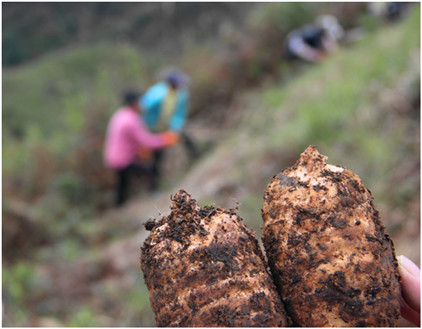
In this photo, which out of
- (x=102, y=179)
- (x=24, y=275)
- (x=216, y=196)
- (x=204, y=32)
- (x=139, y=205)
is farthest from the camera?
(x=204, y=32)

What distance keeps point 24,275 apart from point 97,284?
930mm

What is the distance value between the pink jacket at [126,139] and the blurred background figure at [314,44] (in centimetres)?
544

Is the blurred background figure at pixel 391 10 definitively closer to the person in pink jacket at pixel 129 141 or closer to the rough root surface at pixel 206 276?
the person in pink jacket at pixel 129 141

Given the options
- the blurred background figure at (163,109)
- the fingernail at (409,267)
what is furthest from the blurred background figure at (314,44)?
the fingernail at (409,267)

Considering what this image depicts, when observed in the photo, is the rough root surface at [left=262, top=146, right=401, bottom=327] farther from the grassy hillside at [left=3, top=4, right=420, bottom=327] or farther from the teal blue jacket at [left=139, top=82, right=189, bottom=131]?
the teal blue jacket at [left=139, top=82, right=189, bottom=131]

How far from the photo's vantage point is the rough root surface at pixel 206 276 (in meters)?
1.33

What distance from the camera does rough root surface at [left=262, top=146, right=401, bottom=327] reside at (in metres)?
1.36

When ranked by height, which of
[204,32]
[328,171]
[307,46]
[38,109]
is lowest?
[328,171]

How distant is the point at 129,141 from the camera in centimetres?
836

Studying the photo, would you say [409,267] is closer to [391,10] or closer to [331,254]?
[331,254]

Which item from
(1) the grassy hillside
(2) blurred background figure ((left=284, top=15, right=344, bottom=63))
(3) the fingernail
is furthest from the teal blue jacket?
(3) the fingernail

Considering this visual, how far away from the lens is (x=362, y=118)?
5824mm

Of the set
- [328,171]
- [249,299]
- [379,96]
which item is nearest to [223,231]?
[249,299]

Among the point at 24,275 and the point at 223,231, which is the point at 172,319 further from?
the point at 24,275
